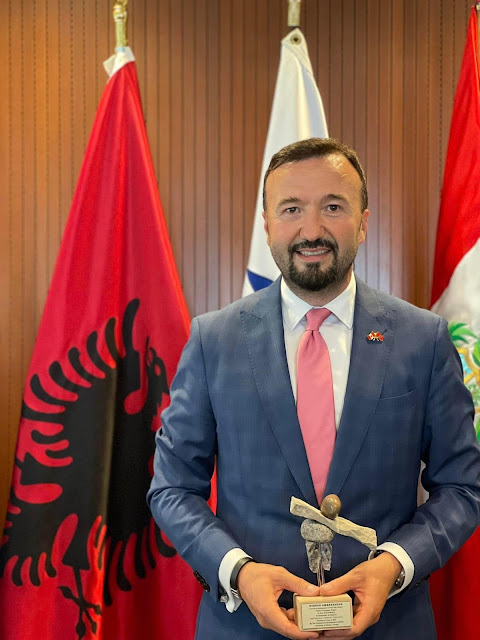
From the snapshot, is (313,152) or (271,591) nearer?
(271,591)

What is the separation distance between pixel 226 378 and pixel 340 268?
1.11 ft

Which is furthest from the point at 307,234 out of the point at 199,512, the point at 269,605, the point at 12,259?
the point at 12,259

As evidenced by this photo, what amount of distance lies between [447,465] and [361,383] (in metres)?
0.26

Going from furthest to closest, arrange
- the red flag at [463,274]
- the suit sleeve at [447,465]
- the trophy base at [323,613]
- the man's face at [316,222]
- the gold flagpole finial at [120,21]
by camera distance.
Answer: the gold flagpole finial at [120,21]
the red flag at [463,274]
the man's face at [316,222]
the suit sleeve at [447,465]
the trophy base at [323,613]

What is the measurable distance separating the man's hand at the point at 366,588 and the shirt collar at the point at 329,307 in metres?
0.50

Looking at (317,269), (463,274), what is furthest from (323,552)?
(463,274)

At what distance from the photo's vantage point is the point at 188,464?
148cm

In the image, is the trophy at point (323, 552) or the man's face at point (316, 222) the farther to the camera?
the man's face at point (316, 222)

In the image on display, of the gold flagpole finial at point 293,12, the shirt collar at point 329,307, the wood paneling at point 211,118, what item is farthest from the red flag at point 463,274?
the shirt collar at point 329,307

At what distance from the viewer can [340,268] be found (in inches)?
57.9

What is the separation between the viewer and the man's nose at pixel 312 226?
1450mm

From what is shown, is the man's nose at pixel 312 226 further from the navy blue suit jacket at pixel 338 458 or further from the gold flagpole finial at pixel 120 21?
the gold flagpole finial at pixel 120 21

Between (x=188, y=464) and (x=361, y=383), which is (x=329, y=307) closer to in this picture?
(x=361, y=383)

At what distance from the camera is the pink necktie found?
1406 mm
